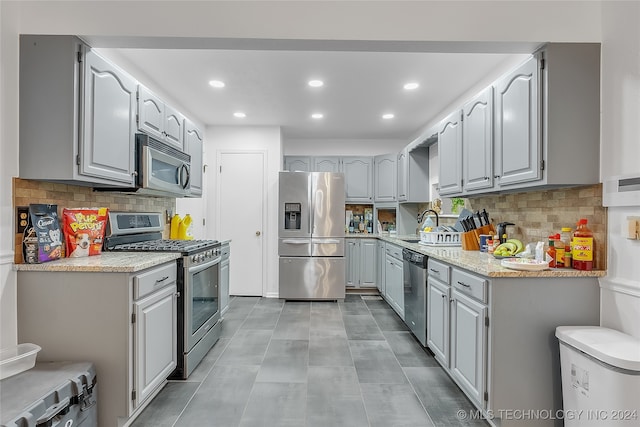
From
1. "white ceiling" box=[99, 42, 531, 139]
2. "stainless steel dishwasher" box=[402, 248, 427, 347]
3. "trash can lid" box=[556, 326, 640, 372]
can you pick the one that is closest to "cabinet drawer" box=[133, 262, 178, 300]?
"white ceiling" box=[99, 42, 531, 139]

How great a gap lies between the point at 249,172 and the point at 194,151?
52.9 inches

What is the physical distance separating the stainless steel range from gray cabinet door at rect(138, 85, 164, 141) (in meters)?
0.73

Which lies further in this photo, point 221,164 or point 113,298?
point 221,164

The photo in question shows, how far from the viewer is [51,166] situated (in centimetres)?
180

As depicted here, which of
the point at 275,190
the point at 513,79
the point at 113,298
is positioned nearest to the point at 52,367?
the point at 113,298

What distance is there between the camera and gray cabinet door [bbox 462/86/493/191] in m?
2.38

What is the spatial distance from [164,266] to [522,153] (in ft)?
7.89

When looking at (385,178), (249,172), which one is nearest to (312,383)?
(249,172)

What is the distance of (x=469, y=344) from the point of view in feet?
6.52

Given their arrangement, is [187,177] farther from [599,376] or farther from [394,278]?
[599,376]

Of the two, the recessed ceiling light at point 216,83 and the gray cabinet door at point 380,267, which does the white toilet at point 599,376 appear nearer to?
the gray cabinet door at point 380,267

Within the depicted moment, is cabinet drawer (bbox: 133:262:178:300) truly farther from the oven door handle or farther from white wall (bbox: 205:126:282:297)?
white wall (bbox: 205:126:282:297)

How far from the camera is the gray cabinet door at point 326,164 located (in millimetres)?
5312

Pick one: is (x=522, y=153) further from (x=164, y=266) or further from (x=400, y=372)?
(x=164, y=266)
